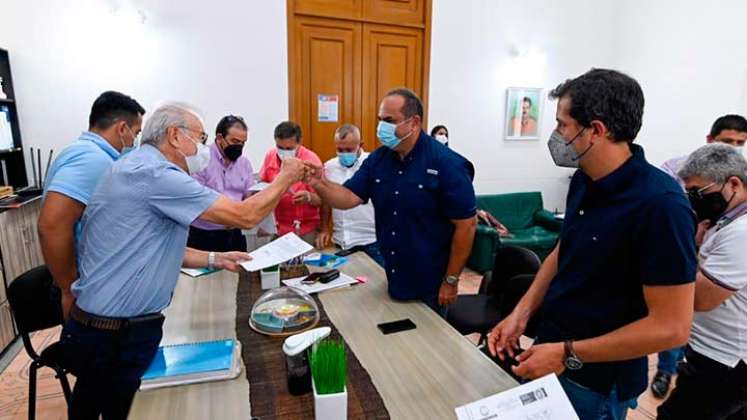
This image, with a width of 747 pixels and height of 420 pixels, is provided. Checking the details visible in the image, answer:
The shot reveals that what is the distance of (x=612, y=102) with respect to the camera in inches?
42.6

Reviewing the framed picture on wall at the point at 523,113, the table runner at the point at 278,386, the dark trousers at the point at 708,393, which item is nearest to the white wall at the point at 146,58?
the framed picture on wall at the point at 523,113

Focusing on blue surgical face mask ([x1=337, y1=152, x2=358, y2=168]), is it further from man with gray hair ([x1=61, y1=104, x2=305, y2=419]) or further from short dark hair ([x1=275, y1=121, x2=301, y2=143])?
man with gray hair ([x1=61, y1=104, x2=305, y2=419])

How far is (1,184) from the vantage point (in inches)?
134

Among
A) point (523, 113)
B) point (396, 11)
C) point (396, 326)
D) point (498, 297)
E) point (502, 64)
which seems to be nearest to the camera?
point (396, 326)

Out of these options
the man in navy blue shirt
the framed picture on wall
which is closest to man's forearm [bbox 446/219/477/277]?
the man in navy blue shirt

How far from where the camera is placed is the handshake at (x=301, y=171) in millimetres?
1707

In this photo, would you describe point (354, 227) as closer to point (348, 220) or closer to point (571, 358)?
point (348, 220)

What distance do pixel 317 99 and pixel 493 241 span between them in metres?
2.40

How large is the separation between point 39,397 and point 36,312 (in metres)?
0.94

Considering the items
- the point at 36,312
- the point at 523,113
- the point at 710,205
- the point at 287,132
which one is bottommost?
the point at 36,312

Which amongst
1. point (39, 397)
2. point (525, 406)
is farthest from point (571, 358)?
point (39, 397)

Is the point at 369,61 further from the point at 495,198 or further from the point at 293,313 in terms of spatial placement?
the point at 293,313

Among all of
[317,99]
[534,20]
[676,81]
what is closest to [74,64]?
[317,99]

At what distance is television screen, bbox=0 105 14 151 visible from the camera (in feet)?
10.7
